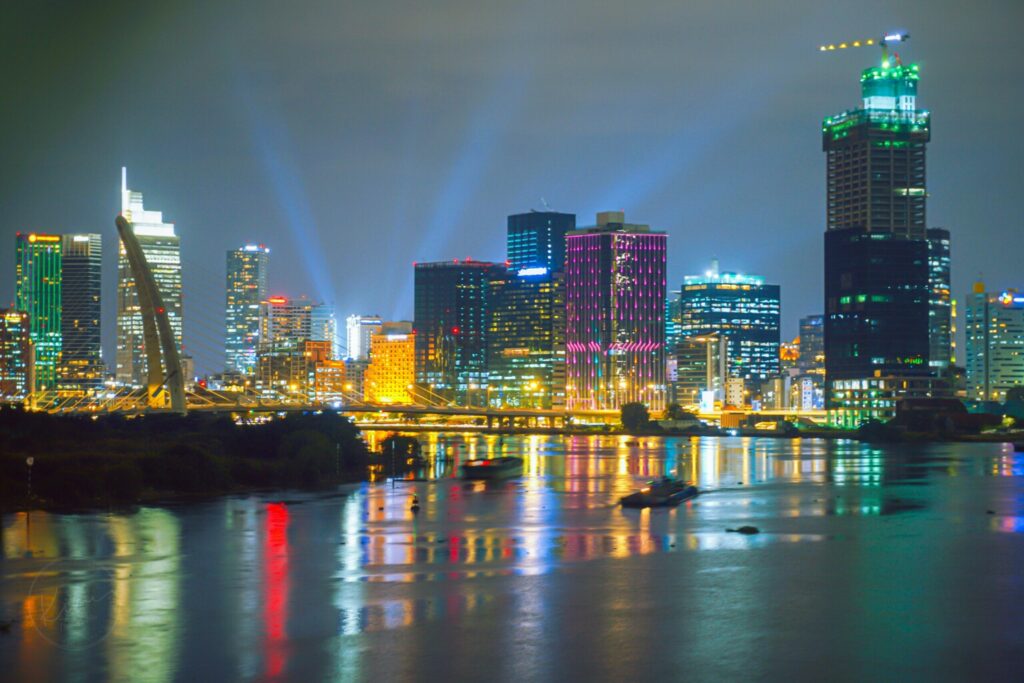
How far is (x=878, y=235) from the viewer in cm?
17650

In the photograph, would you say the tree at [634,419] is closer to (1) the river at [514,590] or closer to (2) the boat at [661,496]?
(2) the boat at [661,496]

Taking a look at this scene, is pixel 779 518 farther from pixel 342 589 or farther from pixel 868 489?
pixel 342 589

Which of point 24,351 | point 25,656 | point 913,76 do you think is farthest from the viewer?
point 913,76

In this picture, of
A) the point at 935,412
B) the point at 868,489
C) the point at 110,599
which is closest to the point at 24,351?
the point at 935,412

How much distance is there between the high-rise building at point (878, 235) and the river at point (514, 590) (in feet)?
379

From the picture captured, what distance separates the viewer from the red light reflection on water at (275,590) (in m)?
25.6

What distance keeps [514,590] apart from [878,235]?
153m

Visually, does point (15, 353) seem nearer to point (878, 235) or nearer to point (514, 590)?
point (878, 235)

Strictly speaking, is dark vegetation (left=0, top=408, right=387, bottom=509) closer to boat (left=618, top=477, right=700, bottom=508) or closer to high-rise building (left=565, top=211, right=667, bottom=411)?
boat (left=618, top=477, right=700, bottom=508)

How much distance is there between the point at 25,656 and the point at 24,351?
160967mm

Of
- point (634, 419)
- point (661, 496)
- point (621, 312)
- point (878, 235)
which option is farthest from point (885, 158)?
point (661, 496)

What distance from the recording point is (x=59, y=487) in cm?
4997

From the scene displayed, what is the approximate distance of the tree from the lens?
149 meters

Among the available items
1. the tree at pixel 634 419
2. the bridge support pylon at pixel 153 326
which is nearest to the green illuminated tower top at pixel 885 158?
the tree at pixel 634 419
